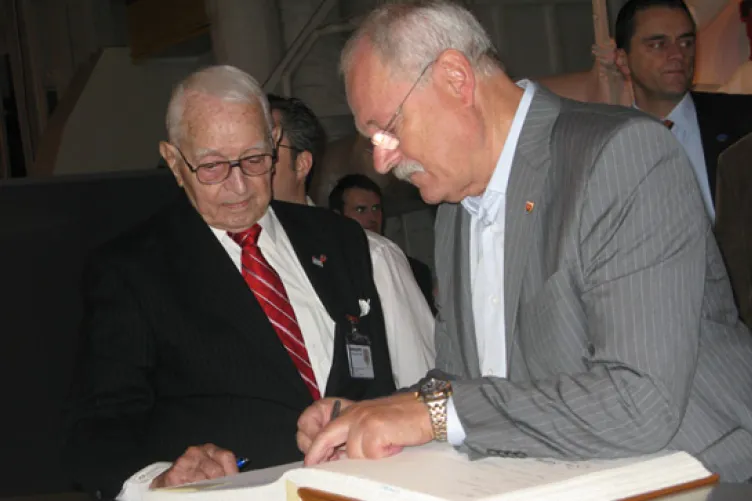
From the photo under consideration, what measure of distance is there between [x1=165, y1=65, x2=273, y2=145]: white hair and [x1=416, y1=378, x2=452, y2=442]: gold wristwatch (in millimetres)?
1302

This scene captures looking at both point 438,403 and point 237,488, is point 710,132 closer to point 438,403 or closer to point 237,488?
point 438,403

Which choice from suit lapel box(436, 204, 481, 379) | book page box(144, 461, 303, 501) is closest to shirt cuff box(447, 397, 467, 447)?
book page box(144, 461, 303, 501)

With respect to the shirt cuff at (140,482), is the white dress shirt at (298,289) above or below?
above

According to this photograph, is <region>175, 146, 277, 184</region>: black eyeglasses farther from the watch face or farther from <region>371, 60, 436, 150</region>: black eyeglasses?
the watch face

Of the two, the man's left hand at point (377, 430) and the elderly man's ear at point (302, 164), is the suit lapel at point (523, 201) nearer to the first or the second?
the man's left hand at point (377, 430)

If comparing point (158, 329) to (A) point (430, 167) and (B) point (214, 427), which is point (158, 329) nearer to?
(B) point (214, 427)

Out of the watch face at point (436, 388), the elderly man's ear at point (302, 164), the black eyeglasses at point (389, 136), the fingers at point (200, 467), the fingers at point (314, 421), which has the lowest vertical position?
the fingers at point (200, 467)

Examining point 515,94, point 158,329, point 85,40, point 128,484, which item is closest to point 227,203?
point 158,329

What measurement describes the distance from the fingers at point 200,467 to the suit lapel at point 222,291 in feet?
1.67

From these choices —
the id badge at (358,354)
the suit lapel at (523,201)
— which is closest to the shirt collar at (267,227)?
the id badge at (358,354)

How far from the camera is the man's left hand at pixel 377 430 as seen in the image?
172 centimetres

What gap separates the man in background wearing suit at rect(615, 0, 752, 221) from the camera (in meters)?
4.71

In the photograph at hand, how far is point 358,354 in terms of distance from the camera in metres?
2.84

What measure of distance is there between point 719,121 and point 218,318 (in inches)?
115
